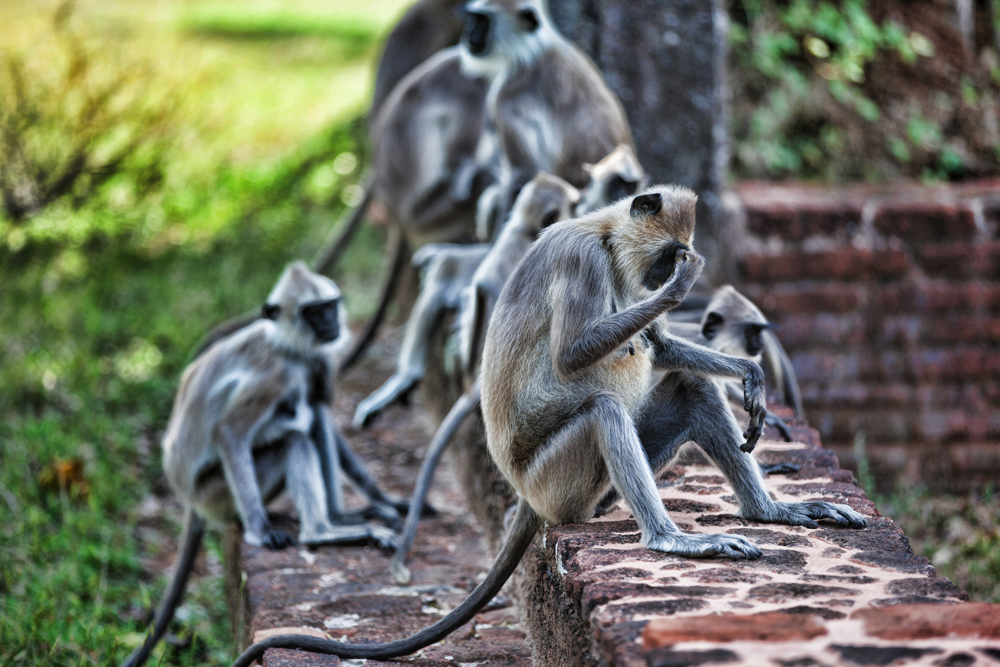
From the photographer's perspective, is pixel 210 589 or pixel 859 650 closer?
pixel 859 650

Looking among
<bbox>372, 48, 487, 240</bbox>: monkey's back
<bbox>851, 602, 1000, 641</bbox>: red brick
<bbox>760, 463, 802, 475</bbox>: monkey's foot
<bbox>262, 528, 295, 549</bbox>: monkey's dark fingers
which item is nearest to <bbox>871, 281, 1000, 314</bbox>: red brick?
<bbox>372, 48, 487, 240</bbox>: monkey's back

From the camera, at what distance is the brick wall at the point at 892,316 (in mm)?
5961

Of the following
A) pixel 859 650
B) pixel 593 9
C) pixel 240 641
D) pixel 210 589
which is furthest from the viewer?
pixel 593 9

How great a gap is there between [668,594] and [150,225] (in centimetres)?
654

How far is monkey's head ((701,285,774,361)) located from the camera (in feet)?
11.8

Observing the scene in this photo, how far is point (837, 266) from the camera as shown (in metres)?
5.99

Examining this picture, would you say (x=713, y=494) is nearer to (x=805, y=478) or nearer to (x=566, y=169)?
(x=805, y=478)

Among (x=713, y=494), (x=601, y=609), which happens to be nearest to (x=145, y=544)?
(x=713, y=494)

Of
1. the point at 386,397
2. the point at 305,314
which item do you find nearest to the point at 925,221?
the point at 386,397

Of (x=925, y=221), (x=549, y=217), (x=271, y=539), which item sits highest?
(x=549, y=217)

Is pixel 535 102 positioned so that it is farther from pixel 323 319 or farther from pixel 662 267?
pixel 662 267

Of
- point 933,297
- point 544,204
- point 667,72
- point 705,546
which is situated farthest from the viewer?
point 933,297

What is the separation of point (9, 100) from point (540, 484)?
5809 millimetres

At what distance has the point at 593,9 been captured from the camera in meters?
5.52
